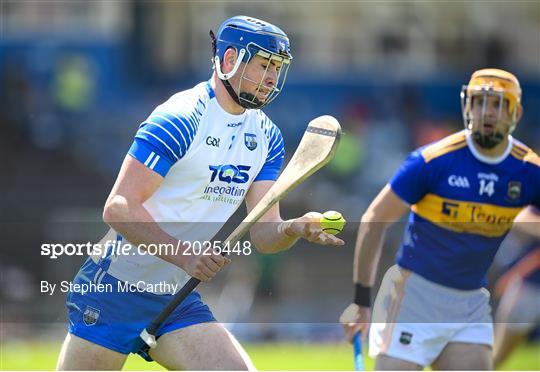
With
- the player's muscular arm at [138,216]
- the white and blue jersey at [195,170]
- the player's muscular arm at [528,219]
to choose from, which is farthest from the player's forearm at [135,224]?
the player's muscular arm at [528,219]

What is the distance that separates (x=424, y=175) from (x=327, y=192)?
977 cm

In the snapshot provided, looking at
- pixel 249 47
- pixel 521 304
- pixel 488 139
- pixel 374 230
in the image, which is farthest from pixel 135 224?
pixel 521 304

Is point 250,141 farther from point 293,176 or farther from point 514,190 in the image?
point 514,190

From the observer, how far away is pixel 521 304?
9070 mm

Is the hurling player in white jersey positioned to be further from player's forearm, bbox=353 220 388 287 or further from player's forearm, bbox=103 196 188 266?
player's forearm, bbox=353 220 388 287

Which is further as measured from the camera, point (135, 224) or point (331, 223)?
point (331, 223)

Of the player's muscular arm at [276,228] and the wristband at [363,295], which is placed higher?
the player's muscular arm at [276,228]

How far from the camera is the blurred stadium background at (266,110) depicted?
13.4m

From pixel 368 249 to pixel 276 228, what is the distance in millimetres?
626

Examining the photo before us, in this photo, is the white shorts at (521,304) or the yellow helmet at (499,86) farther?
the white shorts at (521,304)

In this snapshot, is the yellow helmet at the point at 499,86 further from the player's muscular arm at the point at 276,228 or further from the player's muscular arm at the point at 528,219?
the player's muscular arm at the point at 276,228

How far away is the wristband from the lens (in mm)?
5750

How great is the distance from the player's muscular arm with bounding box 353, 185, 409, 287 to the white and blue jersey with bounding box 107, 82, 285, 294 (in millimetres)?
678

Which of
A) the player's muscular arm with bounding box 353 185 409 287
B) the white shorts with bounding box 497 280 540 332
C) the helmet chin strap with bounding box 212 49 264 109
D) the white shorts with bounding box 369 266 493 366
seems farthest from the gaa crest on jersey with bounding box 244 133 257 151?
the white shorts with bounding box 497 280 540 332
